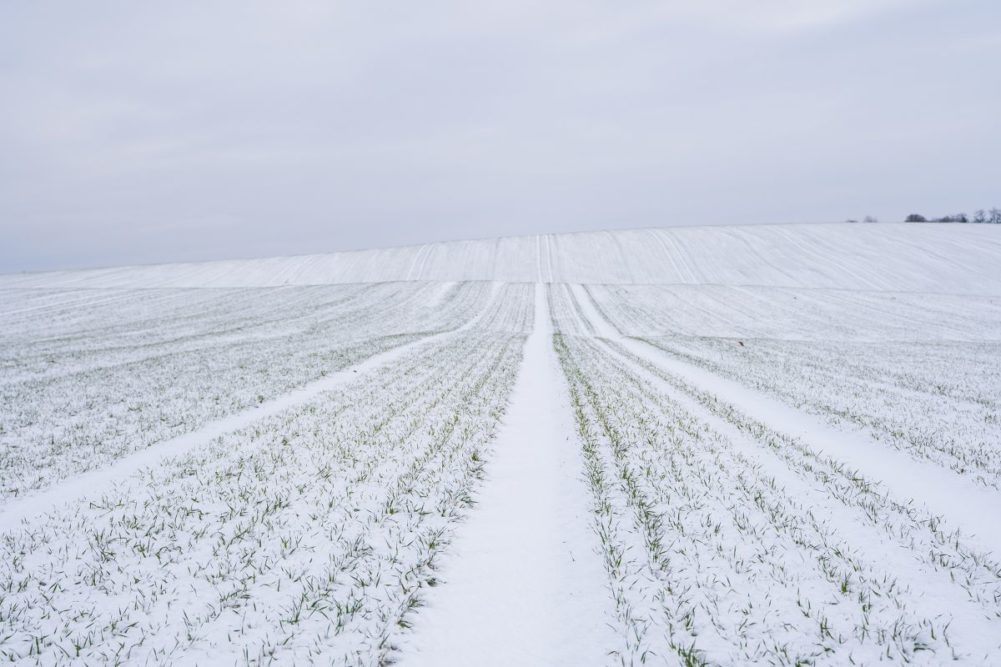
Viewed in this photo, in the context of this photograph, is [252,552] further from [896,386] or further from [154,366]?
[896,386]

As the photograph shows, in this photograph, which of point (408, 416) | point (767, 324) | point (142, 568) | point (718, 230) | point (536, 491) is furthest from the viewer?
point (718, 230)

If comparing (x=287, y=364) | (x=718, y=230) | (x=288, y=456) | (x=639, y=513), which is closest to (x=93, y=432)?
(x=288, y=456)

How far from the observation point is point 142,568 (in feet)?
18.9

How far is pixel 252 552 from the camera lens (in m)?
6.04

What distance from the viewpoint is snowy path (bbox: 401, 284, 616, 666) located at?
4.50 meters

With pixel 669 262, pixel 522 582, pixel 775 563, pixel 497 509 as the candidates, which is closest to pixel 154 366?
pixel 497 509

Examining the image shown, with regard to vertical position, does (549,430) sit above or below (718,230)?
below

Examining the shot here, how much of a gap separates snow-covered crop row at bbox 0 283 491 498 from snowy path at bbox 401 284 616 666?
25.7ft

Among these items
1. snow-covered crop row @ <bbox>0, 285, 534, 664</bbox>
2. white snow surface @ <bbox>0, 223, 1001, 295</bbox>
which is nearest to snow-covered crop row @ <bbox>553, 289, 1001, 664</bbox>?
snow-covered crop row @ <bbox>0, 285, 534, 664</bbox>

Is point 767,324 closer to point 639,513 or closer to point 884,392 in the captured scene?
point 884,392

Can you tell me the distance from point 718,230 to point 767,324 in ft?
170

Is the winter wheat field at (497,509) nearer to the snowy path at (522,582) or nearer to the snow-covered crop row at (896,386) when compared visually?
the snowy path at (522,582)

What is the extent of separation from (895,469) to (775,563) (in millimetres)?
5287

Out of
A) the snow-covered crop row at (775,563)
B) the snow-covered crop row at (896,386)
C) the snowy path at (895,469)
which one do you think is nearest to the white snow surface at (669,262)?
the snow-covered crop row at (896,386)
